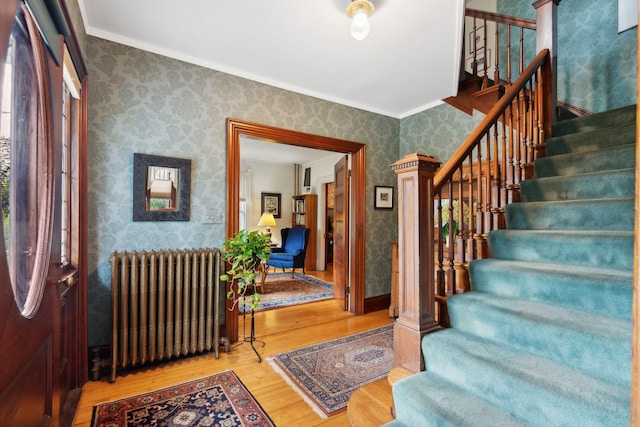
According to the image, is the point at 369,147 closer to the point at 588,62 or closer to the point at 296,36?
the point at 296,36

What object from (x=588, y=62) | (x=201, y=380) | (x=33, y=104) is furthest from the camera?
(x=588, y=62)

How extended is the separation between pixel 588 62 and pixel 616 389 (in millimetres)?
3220

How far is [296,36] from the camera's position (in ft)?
7.96

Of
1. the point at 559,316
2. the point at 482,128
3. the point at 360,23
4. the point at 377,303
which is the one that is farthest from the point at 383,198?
the point at 559,316

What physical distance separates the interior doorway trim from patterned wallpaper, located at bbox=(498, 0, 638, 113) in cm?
224

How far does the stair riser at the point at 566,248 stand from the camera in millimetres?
1520

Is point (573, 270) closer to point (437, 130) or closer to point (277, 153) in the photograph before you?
point (437, 130)

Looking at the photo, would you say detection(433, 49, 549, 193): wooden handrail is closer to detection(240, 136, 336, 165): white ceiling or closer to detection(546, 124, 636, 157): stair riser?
detection(546, 124, 636, 157): stair riser

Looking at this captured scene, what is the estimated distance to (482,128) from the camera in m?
1.98

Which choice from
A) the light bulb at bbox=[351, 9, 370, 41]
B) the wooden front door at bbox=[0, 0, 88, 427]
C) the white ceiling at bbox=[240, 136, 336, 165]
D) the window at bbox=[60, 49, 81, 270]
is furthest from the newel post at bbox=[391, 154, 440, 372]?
the white ceiling at bbox=[240, 136, 336, 165]

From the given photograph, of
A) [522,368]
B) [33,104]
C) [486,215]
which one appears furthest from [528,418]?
[33,104]

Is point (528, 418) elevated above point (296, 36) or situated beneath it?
situated beneath

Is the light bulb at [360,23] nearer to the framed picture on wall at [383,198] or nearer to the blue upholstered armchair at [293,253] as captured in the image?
the framed picture on wall at [383,198]

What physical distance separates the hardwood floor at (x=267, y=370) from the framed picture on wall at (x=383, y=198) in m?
1.44
